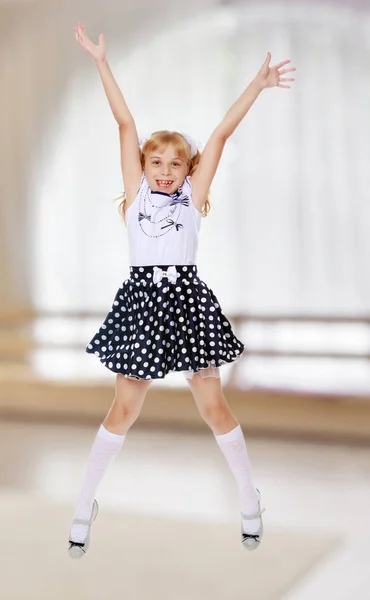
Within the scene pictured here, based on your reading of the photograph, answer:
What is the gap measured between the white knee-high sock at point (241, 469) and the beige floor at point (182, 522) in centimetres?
71

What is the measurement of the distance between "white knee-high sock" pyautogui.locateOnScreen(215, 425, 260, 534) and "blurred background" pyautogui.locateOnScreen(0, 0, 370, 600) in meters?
1.37

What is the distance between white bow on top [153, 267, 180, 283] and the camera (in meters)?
1.79

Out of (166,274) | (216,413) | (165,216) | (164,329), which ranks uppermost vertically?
(165,216)

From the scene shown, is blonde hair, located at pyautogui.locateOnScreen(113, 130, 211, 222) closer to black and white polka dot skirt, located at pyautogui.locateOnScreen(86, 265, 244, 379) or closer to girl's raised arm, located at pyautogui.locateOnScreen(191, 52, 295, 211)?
girl's raised arm, located at pyautogui.locateOnScreen(191, 52, 295, 211)

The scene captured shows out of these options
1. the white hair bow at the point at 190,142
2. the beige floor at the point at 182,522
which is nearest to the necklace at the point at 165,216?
the white hair bow at the point at 190,142

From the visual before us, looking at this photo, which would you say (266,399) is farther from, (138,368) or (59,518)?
(138,368)

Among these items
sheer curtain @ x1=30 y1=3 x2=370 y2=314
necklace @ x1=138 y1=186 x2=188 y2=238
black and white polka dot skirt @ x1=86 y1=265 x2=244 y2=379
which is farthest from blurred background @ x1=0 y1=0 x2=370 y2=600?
necklace @ x1=138 y1=186 x2=188 y2=238

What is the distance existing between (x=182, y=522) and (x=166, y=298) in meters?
1.52

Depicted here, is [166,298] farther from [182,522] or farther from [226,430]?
[182,522]

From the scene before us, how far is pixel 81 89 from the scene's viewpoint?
5.65m

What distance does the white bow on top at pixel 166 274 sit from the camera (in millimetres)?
1791

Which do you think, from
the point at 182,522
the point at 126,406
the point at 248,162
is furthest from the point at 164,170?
the point at 248,162

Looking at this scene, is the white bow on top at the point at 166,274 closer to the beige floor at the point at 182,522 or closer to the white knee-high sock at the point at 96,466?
the white knee-high sock at the point at 96,466

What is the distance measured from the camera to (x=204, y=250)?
18.1ft
